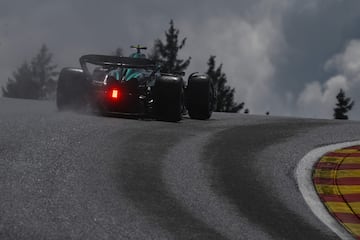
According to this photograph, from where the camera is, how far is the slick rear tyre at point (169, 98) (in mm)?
14992

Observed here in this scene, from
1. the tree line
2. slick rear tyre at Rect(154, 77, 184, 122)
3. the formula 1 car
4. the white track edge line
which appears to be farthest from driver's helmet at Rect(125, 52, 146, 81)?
the tree line

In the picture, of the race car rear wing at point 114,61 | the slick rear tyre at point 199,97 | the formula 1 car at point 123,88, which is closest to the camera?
the formula 1 car at point 123,88

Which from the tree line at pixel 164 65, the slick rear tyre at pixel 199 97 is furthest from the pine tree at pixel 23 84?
the slick rear tyre at pixel 199 97

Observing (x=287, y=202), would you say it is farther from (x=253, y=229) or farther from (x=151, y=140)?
(x=151, y=140)

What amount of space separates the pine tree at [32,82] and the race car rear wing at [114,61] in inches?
2487

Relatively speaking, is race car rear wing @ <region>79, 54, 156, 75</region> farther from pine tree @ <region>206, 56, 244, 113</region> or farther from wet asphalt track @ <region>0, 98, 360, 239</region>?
pine tree @ <region>206, 56, 244, 113</region>

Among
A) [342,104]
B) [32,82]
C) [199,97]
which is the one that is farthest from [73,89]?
[32,82]

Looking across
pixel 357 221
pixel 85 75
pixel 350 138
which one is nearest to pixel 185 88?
pixel 85 75

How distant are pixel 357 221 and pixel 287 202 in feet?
2.66

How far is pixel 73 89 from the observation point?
1507 cm

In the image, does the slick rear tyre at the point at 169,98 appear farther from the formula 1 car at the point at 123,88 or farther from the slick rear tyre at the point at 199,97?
the slick rear tyre at the point at 199,97

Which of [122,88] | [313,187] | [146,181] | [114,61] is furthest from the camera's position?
[114,61]

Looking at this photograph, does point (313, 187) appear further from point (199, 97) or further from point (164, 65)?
point (164, 65)

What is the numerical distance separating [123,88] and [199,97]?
2082 millimetres
